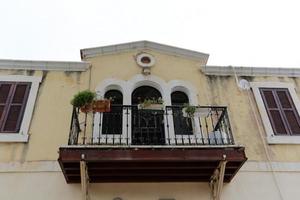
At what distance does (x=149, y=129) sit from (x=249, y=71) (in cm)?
368

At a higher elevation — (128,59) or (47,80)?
(128,59)

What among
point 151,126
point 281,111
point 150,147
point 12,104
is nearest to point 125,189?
point 150,147

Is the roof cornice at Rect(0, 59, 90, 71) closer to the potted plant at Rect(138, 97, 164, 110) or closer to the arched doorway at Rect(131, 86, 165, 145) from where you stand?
the arched doorway at Rect(131, 86, 165, 145)

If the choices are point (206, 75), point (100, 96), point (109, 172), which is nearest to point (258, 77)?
point (206, 75)

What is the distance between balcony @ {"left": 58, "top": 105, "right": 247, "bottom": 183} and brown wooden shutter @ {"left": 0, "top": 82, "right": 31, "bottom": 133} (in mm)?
1529

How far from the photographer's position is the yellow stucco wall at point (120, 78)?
8.70 metres

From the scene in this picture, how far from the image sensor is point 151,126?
30.4ft

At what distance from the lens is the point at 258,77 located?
1083 cm

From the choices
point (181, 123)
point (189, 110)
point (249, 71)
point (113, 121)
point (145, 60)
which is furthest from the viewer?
point (249, 71)

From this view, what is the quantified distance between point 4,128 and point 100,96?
8.05ft

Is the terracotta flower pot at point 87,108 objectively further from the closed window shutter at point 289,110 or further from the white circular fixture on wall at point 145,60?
the closed window shutter at point 289,110

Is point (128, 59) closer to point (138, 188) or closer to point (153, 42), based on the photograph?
point (153, 42)

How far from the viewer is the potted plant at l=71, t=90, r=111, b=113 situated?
320 inches

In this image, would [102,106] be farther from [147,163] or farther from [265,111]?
[265,111]
